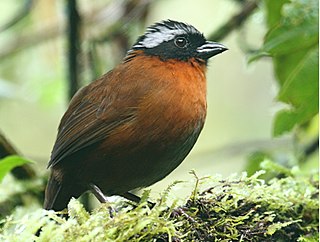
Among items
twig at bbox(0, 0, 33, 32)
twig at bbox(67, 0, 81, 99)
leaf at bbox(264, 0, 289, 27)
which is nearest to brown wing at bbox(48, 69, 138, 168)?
leaf at bbox(264, 0, 289, 27)

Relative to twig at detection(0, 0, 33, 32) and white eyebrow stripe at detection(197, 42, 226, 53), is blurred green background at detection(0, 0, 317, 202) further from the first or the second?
white eyebrow stripe at detection(197, 42, 226, 53)

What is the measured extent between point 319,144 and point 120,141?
156 centimetres

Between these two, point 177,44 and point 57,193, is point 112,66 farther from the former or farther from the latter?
point 57,193

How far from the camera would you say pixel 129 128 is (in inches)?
124

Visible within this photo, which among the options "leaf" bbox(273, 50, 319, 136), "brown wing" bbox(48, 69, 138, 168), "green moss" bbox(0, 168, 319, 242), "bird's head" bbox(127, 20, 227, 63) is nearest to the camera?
"green moss" bbox(0, 168, 319, 242)

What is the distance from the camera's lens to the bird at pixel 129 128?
10.3ft

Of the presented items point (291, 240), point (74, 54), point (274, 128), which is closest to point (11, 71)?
point (74, 54)

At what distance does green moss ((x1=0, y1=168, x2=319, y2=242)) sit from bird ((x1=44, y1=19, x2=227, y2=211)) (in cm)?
29

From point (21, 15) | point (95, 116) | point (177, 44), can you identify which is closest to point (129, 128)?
point (95, 116)

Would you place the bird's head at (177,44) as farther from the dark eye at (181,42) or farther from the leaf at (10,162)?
the leaf at (10,162)

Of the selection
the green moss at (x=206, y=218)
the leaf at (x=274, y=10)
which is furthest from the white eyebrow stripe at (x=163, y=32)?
the green moss at (x=206, y=218)

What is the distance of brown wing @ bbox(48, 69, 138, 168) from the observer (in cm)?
323

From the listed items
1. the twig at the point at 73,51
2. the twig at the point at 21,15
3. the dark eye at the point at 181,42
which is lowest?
the dark eye at the point at 181,42

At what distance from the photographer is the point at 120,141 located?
3156mm
